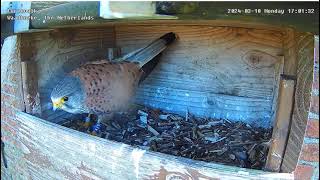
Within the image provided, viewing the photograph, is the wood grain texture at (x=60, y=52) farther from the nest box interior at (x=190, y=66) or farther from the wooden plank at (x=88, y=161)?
the wooden plank at (x=88, y=161)

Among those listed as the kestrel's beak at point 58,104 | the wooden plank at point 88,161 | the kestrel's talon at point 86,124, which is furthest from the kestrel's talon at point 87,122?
the wooden plank at point 88,161

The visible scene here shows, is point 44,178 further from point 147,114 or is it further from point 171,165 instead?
point 171,165

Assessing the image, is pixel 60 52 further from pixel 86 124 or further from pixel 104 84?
pixel 86 124

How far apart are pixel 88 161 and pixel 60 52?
33.8 inches

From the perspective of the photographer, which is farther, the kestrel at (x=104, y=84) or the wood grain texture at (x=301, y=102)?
the kestrel at (x=104, y=84)

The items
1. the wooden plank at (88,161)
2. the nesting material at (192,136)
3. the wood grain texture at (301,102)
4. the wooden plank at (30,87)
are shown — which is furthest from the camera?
the wooden plank at (30,87)

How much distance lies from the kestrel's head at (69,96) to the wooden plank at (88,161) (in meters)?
0.19

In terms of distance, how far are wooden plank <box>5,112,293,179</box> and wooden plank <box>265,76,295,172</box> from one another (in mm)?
56

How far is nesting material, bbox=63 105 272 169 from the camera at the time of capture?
1846 millimetres

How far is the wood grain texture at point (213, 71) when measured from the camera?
2127 millimetres

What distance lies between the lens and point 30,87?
6.87 feet

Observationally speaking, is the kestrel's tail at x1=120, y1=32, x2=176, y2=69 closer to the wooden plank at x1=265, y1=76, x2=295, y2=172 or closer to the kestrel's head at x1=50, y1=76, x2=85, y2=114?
the kestrel's head at x1=50, y1=76, x2=85, y2=114

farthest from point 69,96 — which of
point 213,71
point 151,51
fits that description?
point 213,71

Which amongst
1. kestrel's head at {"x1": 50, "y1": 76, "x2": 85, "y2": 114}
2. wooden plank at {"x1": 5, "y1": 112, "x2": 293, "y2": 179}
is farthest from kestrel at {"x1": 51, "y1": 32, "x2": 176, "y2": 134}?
wooden plank at {"x1": 5, "y1": 112, "x2": 293, "y2": 179}
